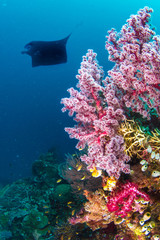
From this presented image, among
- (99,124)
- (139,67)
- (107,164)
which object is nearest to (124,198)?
(107,164)

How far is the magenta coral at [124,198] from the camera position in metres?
2.49

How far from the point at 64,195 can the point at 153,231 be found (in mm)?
4146

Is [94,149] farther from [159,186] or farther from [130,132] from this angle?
[159,186]

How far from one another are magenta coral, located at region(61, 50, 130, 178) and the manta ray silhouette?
676 cm

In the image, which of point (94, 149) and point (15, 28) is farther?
point (15, 28)

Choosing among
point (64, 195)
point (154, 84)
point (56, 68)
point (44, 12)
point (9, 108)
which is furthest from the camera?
point (44, 12)

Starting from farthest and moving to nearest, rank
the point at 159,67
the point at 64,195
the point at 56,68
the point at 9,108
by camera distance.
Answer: the point at 56,68 < the point at 9,108 < the point at 64,195 < the point at 159,67

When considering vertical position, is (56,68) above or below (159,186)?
Answer: above

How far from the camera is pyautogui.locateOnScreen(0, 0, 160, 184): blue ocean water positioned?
43.9 metres

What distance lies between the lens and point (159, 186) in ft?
7.91

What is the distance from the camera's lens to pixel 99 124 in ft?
8.27

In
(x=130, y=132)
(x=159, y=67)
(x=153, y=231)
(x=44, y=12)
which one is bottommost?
(x=153, y=231)

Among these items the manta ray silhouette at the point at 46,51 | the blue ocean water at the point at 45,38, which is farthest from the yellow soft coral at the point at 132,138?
the blue ocean water at the point at 45,38

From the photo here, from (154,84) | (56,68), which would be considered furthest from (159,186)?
(56,68)
